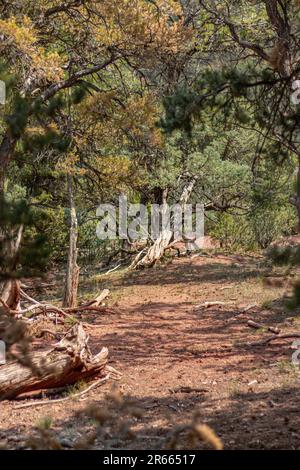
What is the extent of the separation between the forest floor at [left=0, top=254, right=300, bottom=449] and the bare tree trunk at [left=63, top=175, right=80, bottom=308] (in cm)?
89

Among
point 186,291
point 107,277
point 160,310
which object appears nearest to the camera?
point 160,310

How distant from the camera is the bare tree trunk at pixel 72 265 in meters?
12.6

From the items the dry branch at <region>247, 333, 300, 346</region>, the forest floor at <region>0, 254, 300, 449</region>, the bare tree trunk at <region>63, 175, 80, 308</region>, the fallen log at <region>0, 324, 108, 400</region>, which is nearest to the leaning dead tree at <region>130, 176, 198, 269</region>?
the forest floor at <region>0, 254, 300, 449</region>

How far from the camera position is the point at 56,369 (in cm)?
738

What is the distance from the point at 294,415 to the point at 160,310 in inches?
285

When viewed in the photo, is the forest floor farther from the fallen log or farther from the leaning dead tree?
the leaning dead tree

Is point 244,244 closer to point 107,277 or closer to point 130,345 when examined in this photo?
point 107,277

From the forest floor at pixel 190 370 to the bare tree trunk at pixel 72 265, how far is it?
0.89 meters

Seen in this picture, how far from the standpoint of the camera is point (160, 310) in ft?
43.4

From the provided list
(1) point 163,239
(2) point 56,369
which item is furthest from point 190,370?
(1) point 163,239

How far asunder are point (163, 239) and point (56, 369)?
12587 mm

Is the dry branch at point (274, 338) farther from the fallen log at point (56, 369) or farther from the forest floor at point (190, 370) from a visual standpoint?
the fallen log at point (56, 369)

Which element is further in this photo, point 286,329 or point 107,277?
point 107,277
